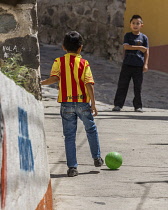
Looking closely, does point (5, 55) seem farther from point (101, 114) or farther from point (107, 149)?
point (101, 114)

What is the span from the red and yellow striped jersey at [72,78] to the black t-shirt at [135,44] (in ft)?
17.5

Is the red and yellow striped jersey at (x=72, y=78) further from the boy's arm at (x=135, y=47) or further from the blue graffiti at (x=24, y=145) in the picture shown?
the boy's arm at (x=135, y=47)

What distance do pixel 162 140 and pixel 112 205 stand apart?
3439 millimetres

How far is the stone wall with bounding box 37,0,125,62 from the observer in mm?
18312

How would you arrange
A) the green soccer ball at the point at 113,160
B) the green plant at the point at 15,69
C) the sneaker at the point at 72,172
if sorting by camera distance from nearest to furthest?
the green plant at the point at 15,69
the sneaker at the point at 72,172
the green soccer ball at the point at 113,160

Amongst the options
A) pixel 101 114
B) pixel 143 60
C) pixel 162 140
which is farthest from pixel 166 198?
pixel 143 60

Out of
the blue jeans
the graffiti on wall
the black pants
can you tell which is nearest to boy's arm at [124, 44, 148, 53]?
the black pants

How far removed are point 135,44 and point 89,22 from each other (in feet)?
25.4

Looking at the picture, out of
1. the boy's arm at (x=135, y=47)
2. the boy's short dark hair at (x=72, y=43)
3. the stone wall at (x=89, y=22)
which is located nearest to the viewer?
the boy's short dark hair at (x=72, y=43)

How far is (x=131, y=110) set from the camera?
11.9 metres

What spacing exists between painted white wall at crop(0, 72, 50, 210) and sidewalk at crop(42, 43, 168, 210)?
0.70 m

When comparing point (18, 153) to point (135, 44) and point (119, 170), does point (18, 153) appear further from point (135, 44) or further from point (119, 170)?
point (135, 44)

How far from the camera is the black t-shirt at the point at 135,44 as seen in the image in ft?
37.7

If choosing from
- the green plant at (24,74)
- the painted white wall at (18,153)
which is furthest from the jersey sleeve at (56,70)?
the painted white wall at (18,153)
